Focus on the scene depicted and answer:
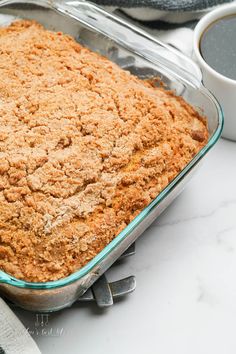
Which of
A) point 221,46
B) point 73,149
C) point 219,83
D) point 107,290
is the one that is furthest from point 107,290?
point 221,46

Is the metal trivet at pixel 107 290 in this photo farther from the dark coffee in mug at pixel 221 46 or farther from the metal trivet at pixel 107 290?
the dark coffee in mug at pixel 221 46

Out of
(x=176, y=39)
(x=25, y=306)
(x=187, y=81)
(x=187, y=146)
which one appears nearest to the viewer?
(x=25, y=306)

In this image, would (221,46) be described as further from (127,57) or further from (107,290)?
(107,290)

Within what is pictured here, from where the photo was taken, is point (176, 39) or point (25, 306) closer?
point (25, 306)


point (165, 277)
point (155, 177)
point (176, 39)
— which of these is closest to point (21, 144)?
point (155, 177)

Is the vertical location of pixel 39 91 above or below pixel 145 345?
above

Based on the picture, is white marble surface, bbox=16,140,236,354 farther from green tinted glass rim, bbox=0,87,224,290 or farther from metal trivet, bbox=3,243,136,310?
green tinted glass rim, bbox=0,87,224,290

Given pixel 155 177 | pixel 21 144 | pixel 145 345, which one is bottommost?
pixel 145 345

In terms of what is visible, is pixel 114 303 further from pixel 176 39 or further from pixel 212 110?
pixel 176 39
